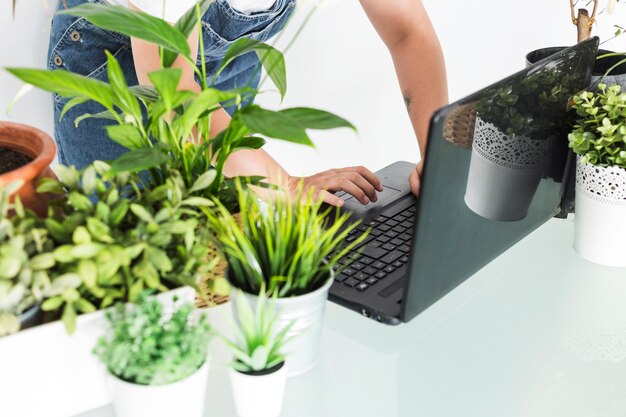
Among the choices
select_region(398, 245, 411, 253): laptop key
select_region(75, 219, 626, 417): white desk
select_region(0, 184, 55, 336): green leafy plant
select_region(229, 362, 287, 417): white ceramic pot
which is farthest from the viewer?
select_region(398, 245, 411, 253): laptop key

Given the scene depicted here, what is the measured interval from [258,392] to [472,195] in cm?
38

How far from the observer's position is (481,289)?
3.48 ft

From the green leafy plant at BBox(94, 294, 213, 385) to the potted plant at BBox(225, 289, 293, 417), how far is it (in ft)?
0.16

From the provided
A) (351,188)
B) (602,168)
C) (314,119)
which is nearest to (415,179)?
(351,188)

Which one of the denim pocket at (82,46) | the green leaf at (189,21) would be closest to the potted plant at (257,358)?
the green leaf at (189,21)

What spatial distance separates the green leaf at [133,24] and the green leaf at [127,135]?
10 cm

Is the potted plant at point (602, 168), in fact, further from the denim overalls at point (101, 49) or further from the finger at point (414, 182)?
the denim overalls at point (101, 49)

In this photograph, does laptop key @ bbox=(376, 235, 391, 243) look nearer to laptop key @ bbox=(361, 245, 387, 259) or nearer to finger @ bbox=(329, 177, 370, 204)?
laptop key @ bbox=(361, 245, 387, 259)

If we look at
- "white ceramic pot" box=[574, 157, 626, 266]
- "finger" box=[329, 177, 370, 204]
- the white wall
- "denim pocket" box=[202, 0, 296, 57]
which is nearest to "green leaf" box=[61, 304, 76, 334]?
"finger" box=[329, 177, 370, 204]

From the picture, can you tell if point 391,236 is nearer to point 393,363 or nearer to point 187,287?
point 393,363

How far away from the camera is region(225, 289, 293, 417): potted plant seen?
70 centimetres

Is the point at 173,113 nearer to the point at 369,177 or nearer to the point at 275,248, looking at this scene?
the point at 275,248

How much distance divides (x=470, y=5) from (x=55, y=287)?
6.03 ft

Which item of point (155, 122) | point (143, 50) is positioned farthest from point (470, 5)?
point (155, 122)
